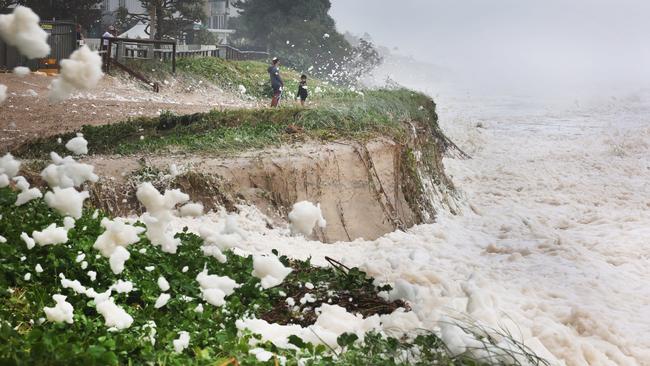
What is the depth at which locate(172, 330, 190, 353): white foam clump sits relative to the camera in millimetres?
3053

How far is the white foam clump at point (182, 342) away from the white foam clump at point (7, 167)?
148cm

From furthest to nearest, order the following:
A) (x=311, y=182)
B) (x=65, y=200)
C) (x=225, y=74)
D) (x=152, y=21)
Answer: (x=152, y=21)
(x=225, y=74)
(x=311, y=182)
(x=65, y=200)

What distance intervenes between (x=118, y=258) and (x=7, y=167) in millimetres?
1108

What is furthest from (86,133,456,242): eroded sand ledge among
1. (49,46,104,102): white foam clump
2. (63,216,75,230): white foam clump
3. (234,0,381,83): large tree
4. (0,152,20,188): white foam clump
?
(234,0,381,83): large tree

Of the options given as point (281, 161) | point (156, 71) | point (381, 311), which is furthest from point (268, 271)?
point (156, 71)

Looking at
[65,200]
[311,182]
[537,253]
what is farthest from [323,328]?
[311,182]

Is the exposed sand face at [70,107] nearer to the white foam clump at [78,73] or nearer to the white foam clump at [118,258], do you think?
the white foam clump at [118,258]

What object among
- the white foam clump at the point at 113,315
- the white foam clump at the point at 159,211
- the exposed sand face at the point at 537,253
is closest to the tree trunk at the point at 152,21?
the exposed sand face at the point at 537,253

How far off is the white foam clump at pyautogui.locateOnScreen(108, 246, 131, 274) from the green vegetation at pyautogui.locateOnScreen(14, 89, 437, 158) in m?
3.67

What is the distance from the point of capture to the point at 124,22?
19969 mm

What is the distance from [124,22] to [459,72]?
41056mm

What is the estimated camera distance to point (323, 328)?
3602 millimetres

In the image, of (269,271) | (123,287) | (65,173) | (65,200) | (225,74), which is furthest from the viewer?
(225,74)

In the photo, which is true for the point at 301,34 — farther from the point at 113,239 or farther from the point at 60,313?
the point at 60,313
